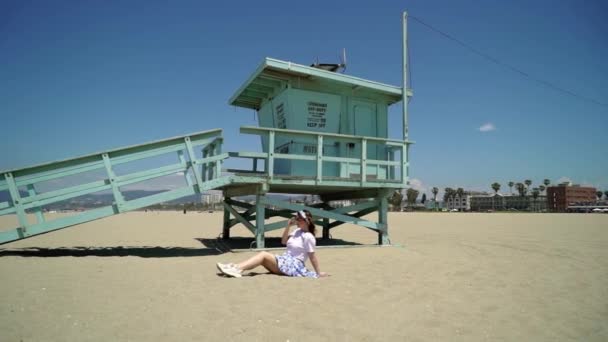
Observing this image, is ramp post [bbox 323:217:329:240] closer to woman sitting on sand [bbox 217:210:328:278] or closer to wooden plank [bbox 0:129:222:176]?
wooden plank [bbox 0:129:222:176]

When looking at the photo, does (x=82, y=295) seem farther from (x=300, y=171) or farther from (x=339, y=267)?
(x=300, y=171)

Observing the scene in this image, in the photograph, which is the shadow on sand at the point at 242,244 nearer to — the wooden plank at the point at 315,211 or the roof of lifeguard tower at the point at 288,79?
the wooden plank at the point at 315,211

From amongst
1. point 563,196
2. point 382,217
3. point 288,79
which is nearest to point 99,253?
point 288,79

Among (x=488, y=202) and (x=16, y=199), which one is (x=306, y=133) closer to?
(x=16, y=199)

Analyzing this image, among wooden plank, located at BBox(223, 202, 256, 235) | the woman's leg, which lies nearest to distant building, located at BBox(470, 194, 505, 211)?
wooden plank, located at BBox(223, 202, 256, 235)

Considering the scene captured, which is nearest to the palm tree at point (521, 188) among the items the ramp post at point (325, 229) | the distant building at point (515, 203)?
the distant building at point (515, 203)

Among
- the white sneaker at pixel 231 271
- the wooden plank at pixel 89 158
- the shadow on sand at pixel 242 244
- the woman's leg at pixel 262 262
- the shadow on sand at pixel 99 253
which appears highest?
the wooden plank at pixel 89 158

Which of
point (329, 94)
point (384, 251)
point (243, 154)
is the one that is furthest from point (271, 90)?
point (384, 251)

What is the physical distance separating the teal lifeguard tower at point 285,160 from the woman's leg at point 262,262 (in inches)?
97.2

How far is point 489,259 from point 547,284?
2632 millimetres

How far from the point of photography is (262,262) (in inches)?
244

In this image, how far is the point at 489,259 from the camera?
8.62 m

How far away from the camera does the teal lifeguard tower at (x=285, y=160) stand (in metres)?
7.54

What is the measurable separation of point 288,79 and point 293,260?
213 inches
